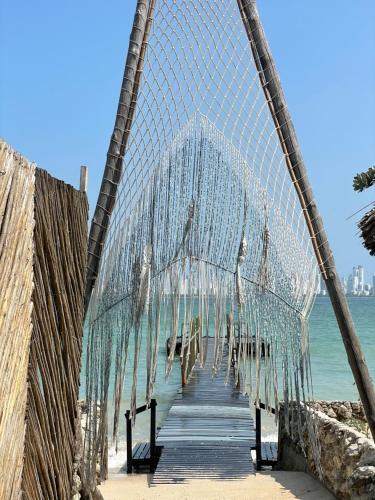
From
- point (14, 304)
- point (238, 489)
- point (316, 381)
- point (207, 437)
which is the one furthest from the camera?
point (316, 381)

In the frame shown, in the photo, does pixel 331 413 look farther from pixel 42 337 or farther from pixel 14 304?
pixel 14 304

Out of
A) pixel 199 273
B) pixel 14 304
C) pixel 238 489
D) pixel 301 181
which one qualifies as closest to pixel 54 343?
pixel 14 304

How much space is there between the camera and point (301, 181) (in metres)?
3.20

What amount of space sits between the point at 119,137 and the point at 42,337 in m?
1.40

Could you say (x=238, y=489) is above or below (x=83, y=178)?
below

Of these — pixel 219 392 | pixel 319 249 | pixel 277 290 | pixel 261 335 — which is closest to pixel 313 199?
pixel 319 249

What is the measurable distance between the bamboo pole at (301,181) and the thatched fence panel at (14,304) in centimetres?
172

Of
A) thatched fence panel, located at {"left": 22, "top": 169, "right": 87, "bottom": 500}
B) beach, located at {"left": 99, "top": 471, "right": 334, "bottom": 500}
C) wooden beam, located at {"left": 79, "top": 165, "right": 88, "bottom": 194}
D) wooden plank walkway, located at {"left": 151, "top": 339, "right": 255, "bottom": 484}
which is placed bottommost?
beach, located at {"left": 99, "top": 471, "right": 334, "bottom": 500}

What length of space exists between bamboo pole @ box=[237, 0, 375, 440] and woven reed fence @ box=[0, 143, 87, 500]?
1351mm

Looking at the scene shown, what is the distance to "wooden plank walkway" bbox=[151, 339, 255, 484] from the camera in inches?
228

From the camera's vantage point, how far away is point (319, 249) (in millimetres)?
3221

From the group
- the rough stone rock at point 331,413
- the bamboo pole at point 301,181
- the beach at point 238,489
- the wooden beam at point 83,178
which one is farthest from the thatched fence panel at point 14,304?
the rough stone rock at point 331,413

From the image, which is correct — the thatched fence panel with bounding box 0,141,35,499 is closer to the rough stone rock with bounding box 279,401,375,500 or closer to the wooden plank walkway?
the rough stone rock with bounding box 279,401,375,500

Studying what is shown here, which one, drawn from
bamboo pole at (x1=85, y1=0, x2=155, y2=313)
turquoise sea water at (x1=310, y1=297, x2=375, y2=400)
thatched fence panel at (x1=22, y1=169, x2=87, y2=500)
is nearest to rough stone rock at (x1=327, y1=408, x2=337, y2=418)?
bamboo pole at (x1=85, y1=0, x2=155, y2=313)
